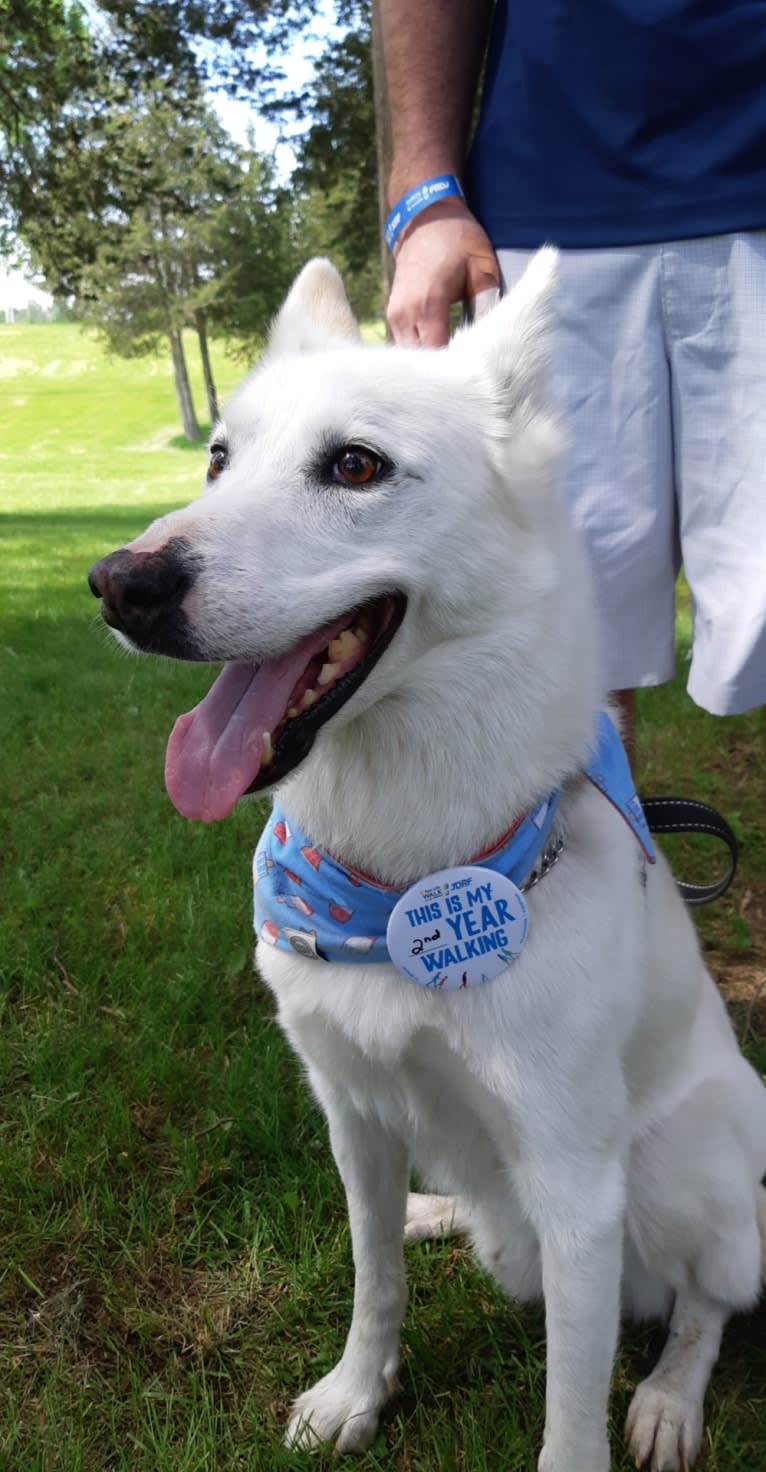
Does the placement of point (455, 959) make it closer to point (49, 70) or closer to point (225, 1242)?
point (225, 1242)

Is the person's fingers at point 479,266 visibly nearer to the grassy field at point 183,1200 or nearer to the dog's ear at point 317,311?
the dog's ear at point 317,311

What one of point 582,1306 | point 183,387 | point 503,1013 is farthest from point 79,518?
point 183,387

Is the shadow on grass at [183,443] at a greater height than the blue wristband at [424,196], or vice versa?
the blue wristband at [424,196]

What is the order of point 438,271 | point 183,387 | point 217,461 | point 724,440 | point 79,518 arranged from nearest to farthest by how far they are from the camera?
1. point 217,461
2. point 438,271
3. point 724,440
4. point 79,518
5. point 183,387

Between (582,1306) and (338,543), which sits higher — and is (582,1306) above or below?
below

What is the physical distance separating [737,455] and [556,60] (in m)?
0.84

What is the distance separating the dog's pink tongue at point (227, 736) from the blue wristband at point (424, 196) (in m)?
1.15

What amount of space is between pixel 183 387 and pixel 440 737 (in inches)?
1378

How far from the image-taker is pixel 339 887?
5.47 ft

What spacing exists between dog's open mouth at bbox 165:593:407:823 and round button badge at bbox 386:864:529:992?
0.30m

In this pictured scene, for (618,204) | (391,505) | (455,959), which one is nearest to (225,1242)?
(455,959)

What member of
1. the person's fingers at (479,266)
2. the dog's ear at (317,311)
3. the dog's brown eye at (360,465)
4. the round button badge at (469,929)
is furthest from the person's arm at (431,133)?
the round button badge at (469,929)

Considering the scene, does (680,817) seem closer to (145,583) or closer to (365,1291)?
(365,1291)

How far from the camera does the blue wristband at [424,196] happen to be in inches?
84.4
